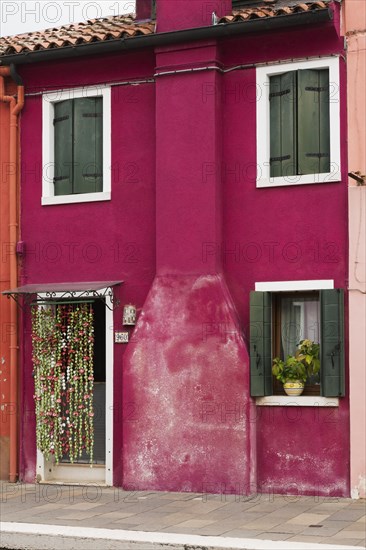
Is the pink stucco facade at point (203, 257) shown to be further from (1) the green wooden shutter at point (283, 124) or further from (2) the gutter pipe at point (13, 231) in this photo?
(2) the gutter pipe at point (13, 231)

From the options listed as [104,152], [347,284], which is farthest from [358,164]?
[104,152]

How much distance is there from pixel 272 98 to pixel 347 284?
9.10ft

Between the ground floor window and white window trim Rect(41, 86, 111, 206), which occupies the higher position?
white window trim Rect(41, 86, 111, 206)

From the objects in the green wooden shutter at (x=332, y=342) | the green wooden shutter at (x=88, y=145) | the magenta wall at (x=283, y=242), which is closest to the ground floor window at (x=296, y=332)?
the green wooden shutter at (x=332, y=342)

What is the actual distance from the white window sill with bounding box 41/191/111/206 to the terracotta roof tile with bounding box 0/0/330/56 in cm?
213

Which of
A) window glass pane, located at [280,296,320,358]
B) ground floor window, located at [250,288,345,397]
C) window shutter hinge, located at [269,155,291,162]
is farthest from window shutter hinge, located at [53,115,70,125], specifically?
window glass pane, located at [280,296,320,358]

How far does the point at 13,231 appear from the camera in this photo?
16.4 meters

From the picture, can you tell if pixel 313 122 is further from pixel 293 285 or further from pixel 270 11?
pixel 293 285

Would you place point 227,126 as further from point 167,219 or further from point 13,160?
point 13,160

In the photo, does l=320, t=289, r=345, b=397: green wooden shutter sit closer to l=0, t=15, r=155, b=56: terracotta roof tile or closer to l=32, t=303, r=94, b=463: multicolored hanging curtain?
l=32, t=303, r=94, b=463: multicolored hanging curtain

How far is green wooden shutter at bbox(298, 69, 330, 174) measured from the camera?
47.9 ft

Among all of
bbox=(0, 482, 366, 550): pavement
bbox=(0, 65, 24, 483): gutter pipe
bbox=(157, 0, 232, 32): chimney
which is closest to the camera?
bbox=(0, 482, 366, 550): pavement

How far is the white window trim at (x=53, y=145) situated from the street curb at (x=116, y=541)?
5.42 meters

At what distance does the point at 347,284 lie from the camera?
1427 centimetres
